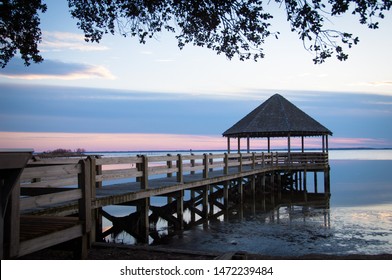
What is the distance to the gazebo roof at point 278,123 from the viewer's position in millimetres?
27781

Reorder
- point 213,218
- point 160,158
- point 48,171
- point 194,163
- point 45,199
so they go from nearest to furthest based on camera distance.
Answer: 1. point 45,199
2. point 48,171
3. point 160,158
4. point 194,163
5. point 213,218

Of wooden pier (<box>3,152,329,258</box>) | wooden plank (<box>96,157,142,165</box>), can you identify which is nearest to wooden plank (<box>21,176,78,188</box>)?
wooden pier (<box>3,152,329,258</box>)

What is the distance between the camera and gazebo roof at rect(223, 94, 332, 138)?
2778cm

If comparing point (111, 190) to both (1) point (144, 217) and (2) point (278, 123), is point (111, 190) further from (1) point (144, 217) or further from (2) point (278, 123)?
(2) point (278, 123)

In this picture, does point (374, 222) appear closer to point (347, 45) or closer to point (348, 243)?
point (348, 243)

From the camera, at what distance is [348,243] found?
40.4ft

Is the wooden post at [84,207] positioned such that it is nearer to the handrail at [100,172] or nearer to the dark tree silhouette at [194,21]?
the handrail at [100,172]

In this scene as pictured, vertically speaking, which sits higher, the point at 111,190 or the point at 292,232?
the point at 111,190

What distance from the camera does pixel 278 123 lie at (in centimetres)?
2830

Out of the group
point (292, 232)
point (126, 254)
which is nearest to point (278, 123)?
point (292, 232)

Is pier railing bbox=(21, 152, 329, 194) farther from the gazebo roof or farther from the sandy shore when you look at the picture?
the gazebo roof

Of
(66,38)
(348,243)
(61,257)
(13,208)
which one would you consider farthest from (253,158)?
(13,208)

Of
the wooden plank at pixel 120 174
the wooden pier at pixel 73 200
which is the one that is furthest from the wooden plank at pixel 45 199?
the wooden plank at pixel 120 174

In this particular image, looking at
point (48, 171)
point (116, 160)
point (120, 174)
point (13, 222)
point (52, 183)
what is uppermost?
point (48, 171)
